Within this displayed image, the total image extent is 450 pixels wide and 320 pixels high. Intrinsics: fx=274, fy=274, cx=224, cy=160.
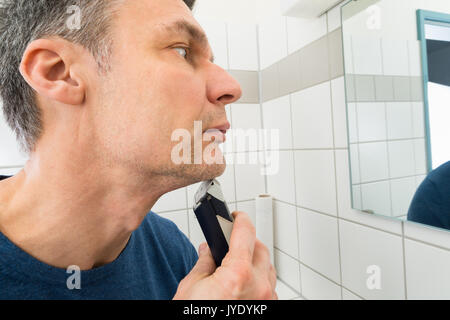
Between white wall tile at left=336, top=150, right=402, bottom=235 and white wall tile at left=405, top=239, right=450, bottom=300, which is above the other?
white wall tile at left=336, top=150, right=402, bottom=235

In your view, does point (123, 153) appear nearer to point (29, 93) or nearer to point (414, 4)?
point (29, 93)

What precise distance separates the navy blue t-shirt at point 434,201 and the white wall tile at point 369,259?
0.34ft

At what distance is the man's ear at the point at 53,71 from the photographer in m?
0.42

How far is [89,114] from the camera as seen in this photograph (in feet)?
1.46

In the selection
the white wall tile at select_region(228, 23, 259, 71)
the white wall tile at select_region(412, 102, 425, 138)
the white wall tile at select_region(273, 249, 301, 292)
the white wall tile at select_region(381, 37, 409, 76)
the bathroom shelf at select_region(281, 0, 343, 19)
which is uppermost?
the white wall tile at select_region(228, 23, 259, 71)

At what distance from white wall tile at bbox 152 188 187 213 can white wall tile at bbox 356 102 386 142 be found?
0.78 m

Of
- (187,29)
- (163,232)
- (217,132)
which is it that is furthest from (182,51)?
(163,232)

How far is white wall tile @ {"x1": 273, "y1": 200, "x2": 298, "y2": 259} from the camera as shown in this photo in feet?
3.81

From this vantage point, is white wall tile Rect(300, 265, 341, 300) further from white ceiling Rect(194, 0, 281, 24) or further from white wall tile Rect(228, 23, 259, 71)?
white ceiling Rect(194, 0, 281, 24)

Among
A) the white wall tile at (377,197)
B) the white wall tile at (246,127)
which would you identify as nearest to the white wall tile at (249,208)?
the white wall tile at (246,127)

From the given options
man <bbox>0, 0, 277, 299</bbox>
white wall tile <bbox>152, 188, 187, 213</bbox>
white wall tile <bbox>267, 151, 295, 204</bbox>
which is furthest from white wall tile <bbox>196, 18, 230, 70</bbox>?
man <bbox>0, 0, 277, 299</bbox>

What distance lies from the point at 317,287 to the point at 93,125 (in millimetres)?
984
